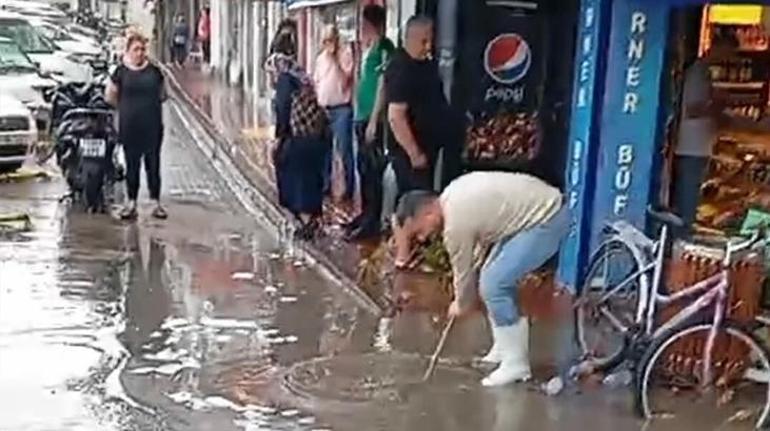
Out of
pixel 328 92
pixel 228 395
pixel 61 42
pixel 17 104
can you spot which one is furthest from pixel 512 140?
pixel 61 42

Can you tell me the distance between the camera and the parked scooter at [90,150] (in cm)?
1623

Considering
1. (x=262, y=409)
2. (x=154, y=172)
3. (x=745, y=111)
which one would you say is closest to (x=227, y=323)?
(x=262, y=409)

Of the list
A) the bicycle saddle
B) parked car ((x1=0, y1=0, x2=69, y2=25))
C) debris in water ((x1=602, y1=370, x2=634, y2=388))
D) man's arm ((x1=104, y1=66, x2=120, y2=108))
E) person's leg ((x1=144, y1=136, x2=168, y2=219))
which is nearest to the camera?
debris in water ((x1=602, y1=370, x2=634, y2=388))

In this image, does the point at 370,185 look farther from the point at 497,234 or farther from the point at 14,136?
the point at 14,136

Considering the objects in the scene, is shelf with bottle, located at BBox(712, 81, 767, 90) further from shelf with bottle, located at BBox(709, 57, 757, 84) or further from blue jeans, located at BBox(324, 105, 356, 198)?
blue jeans, located at BBox(324, 105, 356, 198)

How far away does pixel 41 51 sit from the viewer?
28.4 metres

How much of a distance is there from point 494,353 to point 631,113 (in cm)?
272

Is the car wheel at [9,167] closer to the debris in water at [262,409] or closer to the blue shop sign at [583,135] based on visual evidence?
the blue shop sign at [583,135]

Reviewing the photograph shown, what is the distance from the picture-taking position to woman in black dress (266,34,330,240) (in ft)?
46.5

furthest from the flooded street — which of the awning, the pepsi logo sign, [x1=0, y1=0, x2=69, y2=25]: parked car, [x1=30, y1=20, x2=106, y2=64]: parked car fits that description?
[x1=0, y1=0, x2=69, y2=25]: parked car

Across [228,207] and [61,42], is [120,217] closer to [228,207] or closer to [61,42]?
[228,207]

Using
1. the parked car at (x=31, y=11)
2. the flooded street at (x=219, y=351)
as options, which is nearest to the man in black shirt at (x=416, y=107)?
the flooded street at (x=219, y=351)

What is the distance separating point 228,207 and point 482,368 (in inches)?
318

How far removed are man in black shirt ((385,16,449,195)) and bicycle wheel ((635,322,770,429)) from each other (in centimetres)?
407
